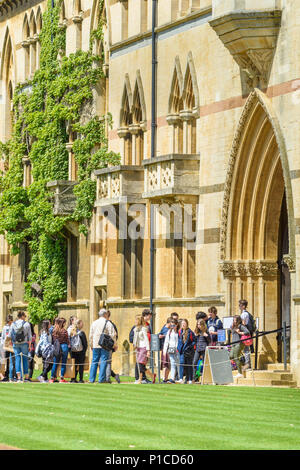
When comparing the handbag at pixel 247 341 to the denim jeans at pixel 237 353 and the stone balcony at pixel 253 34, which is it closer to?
the denim jeans at pixel 237 353

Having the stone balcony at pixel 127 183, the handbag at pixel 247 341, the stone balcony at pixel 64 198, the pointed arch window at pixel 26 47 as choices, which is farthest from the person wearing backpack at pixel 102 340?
the pointed arch window at pixel 26 47

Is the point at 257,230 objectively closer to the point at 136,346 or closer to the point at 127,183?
the point at 136,346

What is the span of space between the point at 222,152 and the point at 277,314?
4.41 meters

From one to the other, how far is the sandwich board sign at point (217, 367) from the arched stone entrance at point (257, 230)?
343cm

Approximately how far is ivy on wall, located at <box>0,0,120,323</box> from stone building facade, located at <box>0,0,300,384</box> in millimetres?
870

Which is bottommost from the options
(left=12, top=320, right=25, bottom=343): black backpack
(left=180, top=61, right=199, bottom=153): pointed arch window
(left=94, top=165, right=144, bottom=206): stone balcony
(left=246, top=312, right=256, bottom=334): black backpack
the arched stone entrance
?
(left=12, top=320, right=25, bottom=343): black backpack

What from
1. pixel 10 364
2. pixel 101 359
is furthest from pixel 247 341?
pixel 10 364

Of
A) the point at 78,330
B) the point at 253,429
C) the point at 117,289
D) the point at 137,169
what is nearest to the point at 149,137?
the point at 137,169

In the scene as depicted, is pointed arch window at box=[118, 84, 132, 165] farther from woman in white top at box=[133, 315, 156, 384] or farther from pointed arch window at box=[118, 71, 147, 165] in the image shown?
woman in white top at box=[133, 315, 156, 384]

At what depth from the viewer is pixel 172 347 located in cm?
3209

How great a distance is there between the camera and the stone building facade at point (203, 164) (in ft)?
102

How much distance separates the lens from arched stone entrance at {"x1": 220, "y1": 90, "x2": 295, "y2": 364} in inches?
1284

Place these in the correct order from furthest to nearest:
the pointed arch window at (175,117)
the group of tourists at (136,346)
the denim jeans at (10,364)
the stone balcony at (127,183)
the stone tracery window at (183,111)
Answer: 1. the stone balcony at (127,183)
2. the pointed arch window at (175,117)
3. the stone tracery window at (183,111)
4. the denim jeans at (10,364)
5. the group of tourists at (136,346)

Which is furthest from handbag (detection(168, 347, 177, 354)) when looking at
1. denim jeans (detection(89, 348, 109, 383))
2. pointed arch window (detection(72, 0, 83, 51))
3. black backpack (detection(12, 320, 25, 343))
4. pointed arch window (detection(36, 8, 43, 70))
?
pointed arch window (detection(36, 8, 43, 70))
